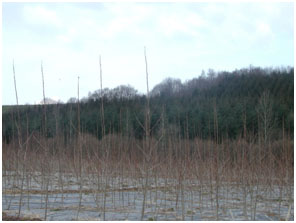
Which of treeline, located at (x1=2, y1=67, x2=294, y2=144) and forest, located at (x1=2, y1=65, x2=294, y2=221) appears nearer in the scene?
forest, located at (x1=2, y1=65, x2=294, y2=221)

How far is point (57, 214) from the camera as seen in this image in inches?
187

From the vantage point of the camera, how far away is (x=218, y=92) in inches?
869

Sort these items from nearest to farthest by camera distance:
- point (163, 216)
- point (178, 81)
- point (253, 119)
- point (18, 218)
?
1. point (18, 218)
2. point (163, 216)
3. point (253, 119)
4. point (178, 81)

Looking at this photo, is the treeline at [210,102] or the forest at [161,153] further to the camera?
the treeline at [210,102]

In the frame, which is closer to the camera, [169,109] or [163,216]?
[163,216]

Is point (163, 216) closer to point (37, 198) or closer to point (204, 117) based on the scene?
point (37, 198)

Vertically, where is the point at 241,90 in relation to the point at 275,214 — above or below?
above

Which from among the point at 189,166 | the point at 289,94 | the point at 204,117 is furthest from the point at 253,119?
the point at 189,166

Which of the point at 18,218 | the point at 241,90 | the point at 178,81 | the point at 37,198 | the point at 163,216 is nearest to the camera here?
the point at 18,218

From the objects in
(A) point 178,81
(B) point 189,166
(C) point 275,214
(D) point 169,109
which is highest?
(A) point 178,81

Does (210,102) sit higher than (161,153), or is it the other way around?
(210,102)

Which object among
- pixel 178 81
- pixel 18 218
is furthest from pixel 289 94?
pixel 18 218

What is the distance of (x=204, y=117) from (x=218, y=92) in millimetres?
5935

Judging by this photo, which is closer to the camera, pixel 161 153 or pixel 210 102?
pixel 161 153
